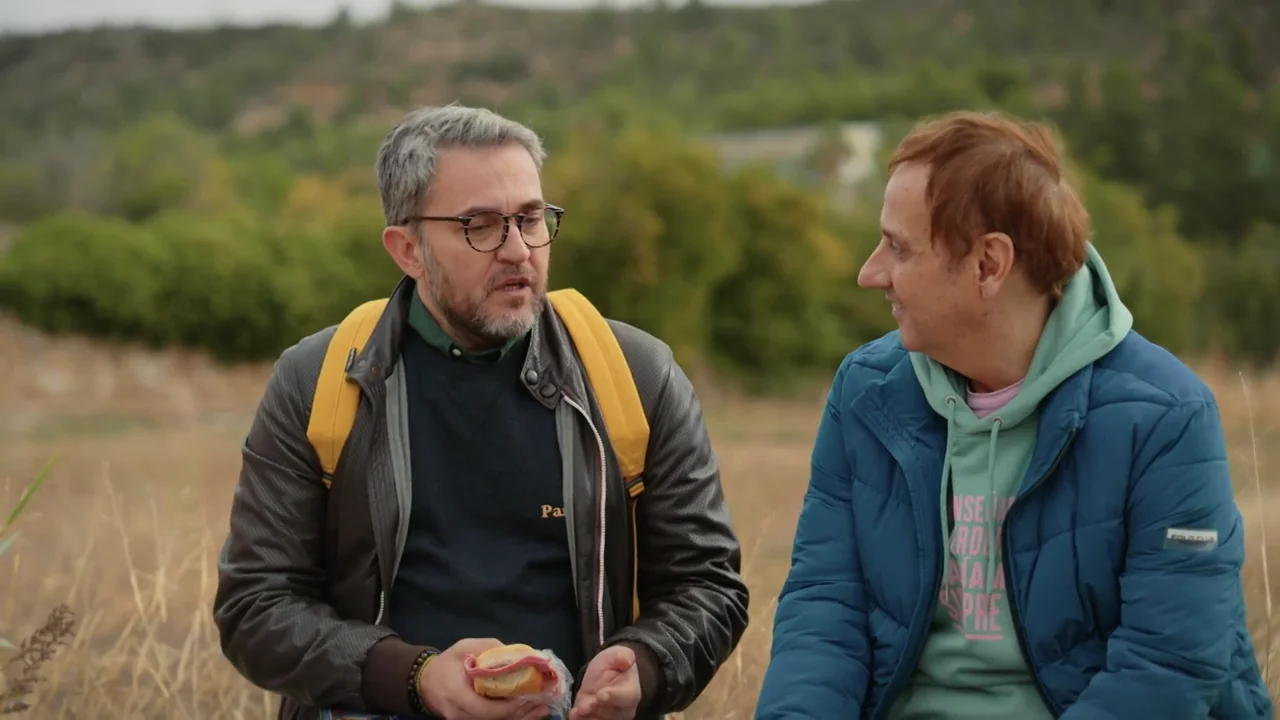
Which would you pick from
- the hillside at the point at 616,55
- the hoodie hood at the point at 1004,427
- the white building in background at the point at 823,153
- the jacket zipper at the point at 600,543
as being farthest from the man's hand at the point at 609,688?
the hillside at the point at 616,55

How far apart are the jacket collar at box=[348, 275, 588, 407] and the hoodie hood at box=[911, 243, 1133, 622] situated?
77cm

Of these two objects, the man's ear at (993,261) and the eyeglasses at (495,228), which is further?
the eyeglasses at (495,228)

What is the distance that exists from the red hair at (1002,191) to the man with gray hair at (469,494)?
780mm

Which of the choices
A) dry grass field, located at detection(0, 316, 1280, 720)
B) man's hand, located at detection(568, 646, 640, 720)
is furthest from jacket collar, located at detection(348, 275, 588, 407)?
dry grass field, located at detection(0, 316, 1280, 720)

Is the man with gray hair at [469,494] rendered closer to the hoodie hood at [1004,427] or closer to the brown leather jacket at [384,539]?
the brown leather jacket at [384,539]

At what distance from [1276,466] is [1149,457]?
16518 millimetres

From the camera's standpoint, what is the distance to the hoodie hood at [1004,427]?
2.63 meters

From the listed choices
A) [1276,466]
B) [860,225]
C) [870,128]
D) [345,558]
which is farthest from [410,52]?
[345,558]

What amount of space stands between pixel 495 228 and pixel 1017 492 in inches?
45.9

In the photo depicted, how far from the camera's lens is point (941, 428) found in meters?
2.77

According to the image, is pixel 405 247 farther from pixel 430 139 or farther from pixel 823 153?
pixel 823 153

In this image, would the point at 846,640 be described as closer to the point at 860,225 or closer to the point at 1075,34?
the point at 860,225

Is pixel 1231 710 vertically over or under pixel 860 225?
under

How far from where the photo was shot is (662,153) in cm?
3138
